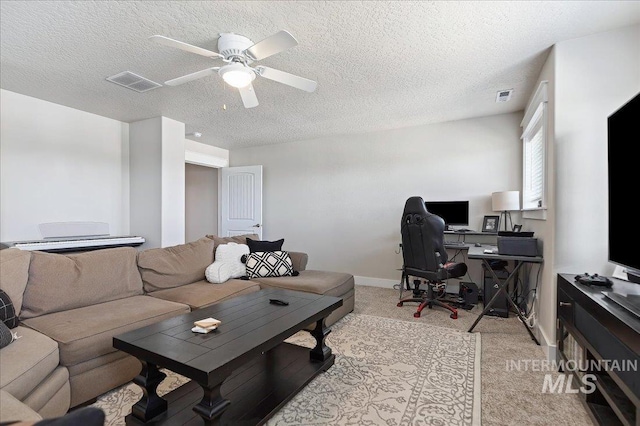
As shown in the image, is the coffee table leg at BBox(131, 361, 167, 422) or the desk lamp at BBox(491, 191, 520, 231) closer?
the coffee table leg at BBox(131, 361, 167, 422)

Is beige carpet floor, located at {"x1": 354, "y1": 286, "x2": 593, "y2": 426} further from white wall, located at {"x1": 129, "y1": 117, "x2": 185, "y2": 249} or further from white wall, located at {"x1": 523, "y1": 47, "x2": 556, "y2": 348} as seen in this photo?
white wall, located at {"x1": 129, "y1": 117, "x2": 185, "y2": 249}

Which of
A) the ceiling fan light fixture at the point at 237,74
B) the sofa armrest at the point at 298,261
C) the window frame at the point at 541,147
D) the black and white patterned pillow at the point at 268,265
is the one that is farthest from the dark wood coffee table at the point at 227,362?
the window frame at the point at 541,147

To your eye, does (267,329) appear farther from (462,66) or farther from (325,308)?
(462,66)

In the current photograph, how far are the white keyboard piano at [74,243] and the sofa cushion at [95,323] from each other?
1.68 metres

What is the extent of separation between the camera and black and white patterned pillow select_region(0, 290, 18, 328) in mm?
1761

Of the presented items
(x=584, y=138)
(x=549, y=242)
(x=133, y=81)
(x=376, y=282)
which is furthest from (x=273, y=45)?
(x=376, y=282)

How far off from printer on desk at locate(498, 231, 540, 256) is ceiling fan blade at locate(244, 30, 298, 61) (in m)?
2.47

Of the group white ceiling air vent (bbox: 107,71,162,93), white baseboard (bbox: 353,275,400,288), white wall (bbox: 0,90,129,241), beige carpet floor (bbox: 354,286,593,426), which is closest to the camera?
beige carpet floor (bbox: 354,286,593,426)

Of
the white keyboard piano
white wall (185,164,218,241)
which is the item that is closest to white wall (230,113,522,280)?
white wall (185,164,218,241)

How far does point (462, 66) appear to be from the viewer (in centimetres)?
278

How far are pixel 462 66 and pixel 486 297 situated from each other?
2.55 meters

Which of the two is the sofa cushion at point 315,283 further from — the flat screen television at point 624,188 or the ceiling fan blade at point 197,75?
the flat screen television at point 624,188

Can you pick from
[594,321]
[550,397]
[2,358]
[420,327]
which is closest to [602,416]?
[550,397]

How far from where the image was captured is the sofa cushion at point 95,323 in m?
1.77
